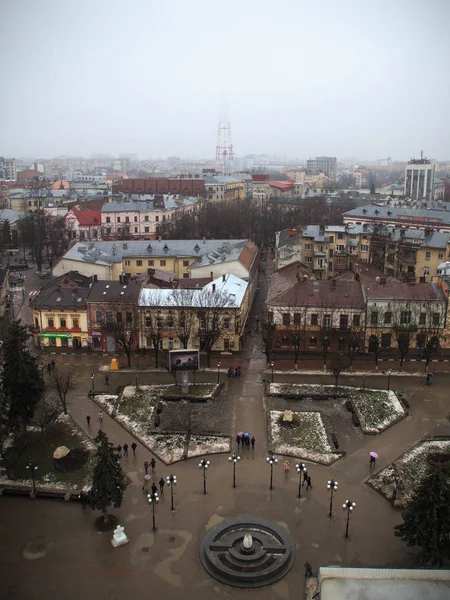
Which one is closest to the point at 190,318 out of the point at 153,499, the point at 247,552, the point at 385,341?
the point at 385,341

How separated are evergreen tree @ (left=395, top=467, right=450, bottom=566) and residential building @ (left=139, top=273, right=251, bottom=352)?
24.9 meters

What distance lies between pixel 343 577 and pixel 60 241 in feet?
249

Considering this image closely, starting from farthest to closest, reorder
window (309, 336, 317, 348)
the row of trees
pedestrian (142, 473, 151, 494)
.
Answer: window (309, 336, 317, 348), the row of trees, pedestrian (142, 473, 151, 494)

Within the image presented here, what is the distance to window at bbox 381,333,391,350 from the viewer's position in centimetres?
4650

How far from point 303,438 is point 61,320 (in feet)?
83.4

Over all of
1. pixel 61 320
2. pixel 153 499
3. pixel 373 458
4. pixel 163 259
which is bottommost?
pixel 153 499

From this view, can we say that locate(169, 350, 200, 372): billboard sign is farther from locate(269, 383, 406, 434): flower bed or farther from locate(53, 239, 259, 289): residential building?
locate(53, 239, 259, 289): residential building

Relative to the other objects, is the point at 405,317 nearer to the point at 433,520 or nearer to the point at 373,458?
the point at 373,458

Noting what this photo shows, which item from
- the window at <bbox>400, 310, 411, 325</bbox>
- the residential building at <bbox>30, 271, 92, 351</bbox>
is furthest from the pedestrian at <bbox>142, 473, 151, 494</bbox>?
the window at <bbox>400, 310, 411, 325</bbox>

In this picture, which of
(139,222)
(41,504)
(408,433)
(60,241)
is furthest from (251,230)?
(41,504)

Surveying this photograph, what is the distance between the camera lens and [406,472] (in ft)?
96.1

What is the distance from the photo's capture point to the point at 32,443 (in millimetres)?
32625

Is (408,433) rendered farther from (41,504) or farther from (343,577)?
(41,504)

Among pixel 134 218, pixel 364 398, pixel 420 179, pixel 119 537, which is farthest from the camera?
pixel 420 179
